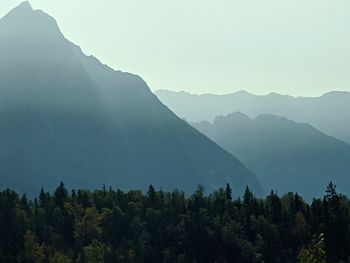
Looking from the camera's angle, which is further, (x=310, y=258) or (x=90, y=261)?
(x=90, y=261)

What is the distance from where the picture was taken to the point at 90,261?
650ft

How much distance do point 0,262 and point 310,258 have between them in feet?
510

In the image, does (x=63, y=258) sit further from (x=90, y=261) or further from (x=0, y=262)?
(x=0, y=262)

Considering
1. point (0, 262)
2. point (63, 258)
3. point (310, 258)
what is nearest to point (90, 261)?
point (63, 258)

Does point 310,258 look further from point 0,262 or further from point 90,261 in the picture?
point 0,262

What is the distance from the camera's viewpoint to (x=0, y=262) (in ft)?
656

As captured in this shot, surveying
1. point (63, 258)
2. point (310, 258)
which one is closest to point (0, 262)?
point (63, 258)

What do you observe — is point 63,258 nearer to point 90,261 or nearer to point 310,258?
point 90,261

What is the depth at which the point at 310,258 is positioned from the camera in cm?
6469

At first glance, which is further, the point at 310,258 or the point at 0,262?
the point at 0,262

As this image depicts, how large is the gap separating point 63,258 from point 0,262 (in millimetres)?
21497

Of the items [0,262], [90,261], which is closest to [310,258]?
[90,261]

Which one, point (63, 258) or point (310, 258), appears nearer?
point (310, 258)

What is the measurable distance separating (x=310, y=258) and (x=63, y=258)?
471ft
